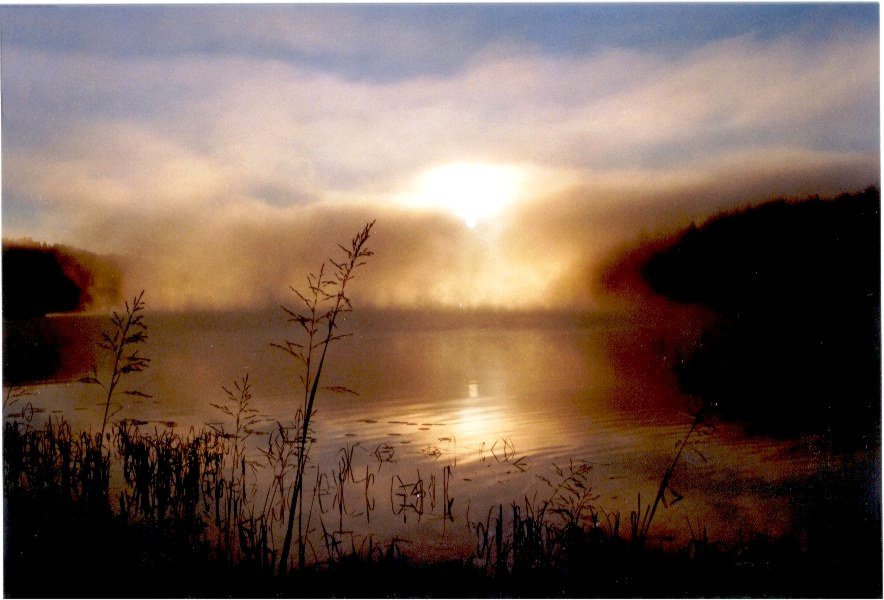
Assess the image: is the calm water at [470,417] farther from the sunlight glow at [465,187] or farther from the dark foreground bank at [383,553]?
the sunlight glow at [465,187]

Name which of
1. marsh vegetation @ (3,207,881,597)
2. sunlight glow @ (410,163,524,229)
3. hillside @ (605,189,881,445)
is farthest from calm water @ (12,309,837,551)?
sunlight glow @ (410,163,524,229)

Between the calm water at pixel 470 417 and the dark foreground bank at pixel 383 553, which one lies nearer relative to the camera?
the dark foreground bank at pixel 383 553

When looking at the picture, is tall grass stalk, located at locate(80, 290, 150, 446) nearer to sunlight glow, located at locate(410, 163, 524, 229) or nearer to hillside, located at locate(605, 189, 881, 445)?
sunlight glow, located at locate(410, 163, 524, 229)

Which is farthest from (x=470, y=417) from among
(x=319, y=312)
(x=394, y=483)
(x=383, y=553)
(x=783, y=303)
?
(x=783, y=303)

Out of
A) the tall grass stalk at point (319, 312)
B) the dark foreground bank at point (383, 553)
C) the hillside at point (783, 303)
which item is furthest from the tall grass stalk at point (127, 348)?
the hillside at point (783, 303)

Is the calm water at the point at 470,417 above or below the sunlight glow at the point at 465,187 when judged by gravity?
below

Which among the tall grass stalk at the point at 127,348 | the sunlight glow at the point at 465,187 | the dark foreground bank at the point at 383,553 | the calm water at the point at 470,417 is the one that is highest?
the sunlight glow at the point at 465,187

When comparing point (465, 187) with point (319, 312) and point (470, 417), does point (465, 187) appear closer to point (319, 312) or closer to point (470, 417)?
point (319, 312)
